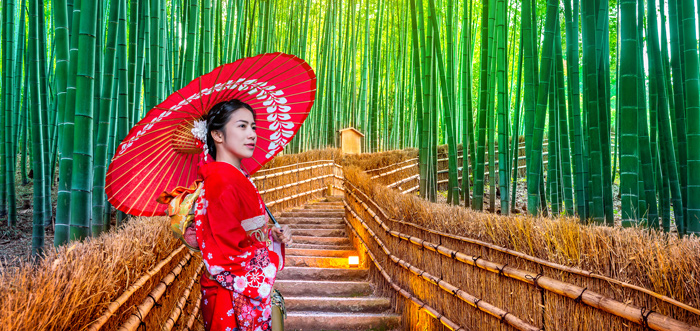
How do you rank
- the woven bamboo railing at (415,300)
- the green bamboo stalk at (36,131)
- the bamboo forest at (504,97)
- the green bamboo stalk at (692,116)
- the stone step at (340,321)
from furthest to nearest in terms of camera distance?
the green bamboo stalk at (36,131) < the stone step at (340,321) < the green bamboo stalk at (692,116) < the woven bamboo railing at (415,300) < the bamboo forest at (504,97)

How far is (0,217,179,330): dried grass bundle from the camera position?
1054mm

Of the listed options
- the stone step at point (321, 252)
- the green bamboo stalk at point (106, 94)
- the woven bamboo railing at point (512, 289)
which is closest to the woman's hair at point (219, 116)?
the woven bamboo railing at point (512, 289)

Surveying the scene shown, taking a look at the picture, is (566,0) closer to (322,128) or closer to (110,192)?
(110,192)

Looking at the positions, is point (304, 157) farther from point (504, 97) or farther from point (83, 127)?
point (83, 127)

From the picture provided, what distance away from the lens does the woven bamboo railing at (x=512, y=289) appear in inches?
54.4

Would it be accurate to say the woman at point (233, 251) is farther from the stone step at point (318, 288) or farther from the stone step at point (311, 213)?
the stone step at point (311, 213)

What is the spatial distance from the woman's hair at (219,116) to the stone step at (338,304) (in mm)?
2341

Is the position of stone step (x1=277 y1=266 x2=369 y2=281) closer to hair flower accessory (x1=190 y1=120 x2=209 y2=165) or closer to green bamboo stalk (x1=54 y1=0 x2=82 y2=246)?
green bamboo stalk (x1=54 y1=0 x2=82 y2=246)

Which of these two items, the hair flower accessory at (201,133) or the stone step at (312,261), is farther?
the stone step at (312,261)

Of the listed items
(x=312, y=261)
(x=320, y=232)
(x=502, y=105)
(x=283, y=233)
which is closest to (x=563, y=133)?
(x=502, y=105)

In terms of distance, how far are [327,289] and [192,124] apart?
264cm

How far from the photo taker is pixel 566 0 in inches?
134

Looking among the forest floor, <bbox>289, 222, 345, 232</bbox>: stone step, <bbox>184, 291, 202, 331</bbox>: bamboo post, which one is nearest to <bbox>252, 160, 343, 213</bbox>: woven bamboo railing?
<bbox>289, 222, 345, 232</bbox>: stone step

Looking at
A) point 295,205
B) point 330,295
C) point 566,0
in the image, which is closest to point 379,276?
point 330,295
